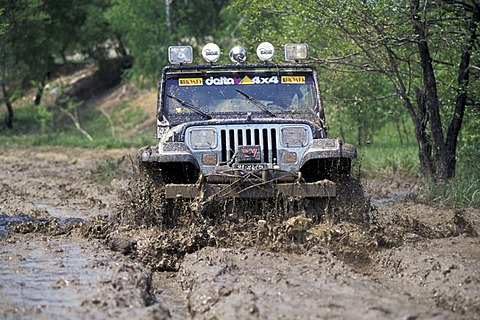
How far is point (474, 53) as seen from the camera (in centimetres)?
1306

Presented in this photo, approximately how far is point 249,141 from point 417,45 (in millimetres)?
5865

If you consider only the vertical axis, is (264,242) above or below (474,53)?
below

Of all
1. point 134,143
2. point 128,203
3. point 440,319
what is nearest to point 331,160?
point 128,203

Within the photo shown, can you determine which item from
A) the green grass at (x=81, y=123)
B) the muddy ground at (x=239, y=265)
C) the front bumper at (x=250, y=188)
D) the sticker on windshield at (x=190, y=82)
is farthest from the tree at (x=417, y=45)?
the green grass at (x=81, y=123)

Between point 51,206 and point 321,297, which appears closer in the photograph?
point 321,297

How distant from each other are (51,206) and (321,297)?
26.4 ft

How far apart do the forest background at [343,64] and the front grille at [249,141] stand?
1128mm

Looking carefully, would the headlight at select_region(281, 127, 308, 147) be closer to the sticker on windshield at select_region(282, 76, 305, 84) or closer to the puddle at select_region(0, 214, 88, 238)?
the sticker on windshield at select_region(282, 76, 305, 84)

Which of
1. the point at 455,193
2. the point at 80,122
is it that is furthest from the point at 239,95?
the point at 80,122

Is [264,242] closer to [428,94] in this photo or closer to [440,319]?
[440,319]

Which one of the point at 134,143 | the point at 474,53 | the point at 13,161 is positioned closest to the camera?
the point at 474,53

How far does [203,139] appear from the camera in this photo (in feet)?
29.6

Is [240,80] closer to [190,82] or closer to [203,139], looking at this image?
[190,82]

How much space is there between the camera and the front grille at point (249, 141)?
8.99 metres
